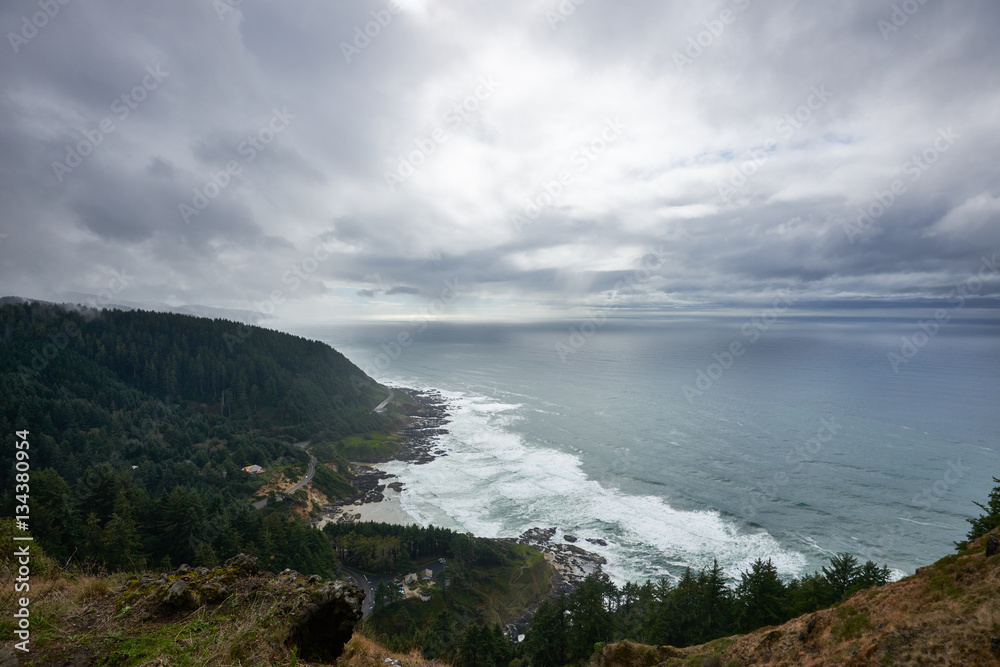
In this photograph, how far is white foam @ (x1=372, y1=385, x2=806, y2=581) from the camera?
4600 centimetres

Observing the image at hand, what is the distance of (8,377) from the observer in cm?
8288

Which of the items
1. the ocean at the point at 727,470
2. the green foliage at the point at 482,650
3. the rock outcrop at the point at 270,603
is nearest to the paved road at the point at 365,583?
the ocean at the point at 727,470

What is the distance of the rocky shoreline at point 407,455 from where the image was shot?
6405 centimetres

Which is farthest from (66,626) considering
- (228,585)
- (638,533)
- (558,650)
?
(638,533)

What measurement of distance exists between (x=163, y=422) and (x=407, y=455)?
5856cm

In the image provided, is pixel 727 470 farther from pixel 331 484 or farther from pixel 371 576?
pixel 331 484

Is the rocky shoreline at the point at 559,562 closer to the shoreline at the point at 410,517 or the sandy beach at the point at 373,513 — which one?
the shoreline at the point at 410,517

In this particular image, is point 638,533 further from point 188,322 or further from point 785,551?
point 188,322

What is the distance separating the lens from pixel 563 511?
58000 millimetres

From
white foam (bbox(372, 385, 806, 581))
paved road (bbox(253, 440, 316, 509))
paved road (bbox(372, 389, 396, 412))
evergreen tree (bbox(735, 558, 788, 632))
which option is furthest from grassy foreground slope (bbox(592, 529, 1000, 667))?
paved road (bbox(372, 389, 396, 412))

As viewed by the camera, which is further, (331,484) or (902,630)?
(331,484)

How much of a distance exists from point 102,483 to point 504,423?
7179cm

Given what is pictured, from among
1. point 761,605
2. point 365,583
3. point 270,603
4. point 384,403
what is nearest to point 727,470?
point 761,605

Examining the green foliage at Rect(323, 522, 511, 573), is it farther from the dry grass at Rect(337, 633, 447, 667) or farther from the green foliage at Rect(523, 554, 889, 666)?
the dry grass at Rect(337, 633, 447, 667)
